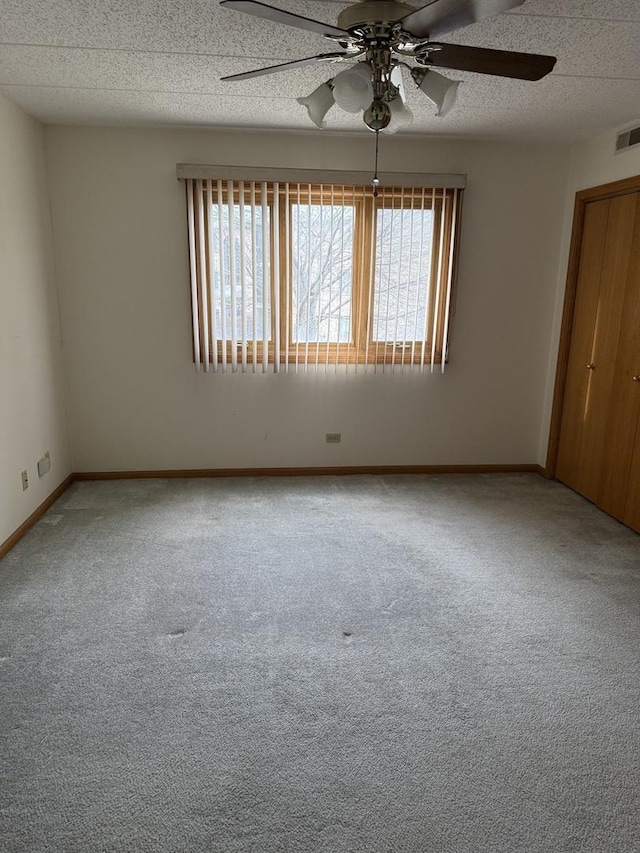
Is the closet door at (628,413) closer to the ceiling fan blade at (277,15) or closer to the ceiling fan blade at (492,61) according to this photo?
the ceiling fan blade at (492,61)

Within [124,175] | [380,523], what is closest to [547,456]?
[380,523]

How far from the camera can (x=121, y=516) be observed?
3.61m

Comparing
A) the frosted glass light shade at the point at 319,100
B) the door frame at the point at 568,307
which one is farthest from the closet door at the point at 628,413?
the frosted glass light shade at the point at 319,100

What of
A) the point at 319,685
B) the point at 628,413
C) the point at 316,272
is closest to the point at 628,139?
the point at 628,413

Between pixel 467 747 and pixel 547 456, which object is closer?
pixel 467 747

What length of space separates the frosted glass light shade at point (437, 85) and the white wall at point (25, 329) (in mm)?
2382

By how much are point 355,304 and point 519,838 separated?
3.28 meters

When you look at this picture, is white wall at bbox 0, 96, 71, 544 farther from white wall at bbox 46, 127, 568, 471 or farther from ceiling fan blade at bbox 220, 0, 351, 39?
ceiling fan blade at bbox 220, 0, 351, 39

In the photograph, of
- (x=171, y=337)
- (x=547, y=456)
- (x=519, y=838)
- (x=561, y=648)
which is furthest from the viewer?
(x=547, y=456)

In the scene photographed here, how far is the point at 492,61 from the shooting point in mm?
1823

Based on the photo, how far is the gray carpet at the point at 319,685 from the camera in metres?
1.59

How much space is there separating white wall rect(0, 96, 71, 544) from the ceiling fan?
1.98m

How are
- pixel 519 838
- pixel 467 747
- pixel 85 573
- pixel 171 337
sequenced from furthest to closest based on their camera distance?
pixel 171 337 → pixel 85 573 → pixel 467 747 → pixel 519 838

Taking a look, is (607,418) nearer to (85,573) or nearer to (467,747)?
(467,747)
